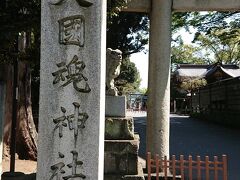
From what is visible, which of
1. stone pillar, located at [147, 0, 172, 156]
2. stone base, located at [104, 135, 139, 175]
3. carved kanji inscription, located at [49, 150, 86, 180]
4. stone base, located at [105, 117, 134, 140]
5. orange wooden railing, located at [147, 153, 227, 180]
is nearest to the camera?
carved kanji inscription, located at [49, 150, 86, 180]

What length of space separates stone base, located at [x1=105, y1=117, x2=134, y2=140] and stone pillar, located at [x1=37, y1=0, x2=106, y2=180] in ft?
8.16

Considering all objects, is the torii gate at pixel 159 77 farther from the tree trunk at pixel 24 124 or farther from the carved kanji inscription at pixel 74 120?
the carved kanji inscription at pixel 74 120

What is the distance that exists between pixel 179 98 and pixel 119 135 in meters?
36.7

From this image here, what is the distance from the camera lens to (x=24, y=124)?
30.8 ft

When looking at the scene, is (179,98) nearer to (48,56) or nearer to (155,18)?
(155,18)

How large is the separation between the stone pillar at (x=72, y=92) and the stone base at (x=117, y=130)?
8.16ft

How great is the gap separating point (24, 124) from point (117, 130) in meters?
3.49

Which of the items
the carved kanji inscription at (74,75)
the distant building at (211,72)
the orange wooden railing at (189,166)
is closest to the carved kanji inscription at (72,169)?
the carved kanji inscription at (74,75)

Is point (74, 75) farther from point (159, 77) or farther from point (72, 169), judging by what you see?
point (159, 77)

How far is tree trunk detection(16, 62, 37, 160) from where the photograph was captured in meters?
9.38

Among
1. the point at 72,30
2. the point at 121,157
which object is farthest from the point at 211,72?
the point at 72,30

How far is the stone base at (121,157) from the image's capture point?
6.59 meters

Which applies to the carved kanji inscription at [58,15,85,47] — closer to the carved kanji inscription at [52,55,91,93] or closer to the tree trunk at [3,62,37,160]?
the carved kanji inscription at [52,55,91,93]

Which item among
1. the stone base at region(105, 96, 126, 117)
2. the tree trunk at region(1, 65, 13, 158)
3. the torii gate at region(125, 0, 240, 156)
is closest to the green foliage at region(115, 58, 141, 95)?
the tree trunk at region(1, 65, 13, 158)
